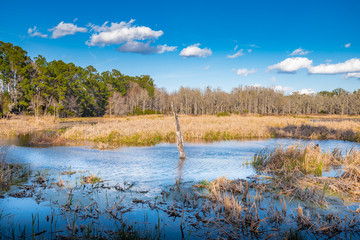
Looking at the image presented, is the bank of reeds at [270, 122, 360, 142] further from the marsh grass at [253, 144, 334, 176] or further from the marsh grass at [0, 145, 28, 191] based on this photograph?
the marsh grass at [0, 145, 28, 191]

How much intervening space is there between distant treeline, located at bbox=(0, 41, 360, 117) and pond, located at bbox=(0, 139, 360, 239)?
4369 cm

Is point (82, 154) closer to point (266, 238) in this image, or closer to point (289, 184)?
point (289, 184)

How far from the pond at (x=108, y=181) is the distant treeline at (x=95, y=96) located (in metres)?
43.7

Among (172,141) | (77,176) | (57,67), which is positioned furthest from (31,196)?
(57,67)

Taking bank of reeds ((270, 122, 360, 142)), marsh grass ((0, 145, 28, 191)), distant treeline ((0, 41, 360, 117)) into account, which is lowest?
marsh grass ((0, 145, 28, 191))

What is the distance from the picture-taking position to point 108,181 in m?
11.7

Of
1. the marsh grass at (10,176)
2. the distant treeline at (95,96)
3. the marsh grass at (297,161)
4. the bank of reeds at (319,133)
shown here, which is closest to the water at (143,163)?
the marsh grass at (297,161)

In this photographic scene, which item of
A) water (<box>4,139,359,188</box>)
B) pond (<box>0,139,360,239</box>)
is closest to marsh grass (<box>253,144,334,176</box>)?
water (<box>4,139,359,188</box>)

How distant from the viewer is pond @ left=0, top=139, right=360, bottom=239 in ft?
23.5

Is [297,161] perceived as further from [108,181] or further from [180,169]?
[108,181]

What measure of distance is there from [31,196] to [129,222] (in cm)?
420

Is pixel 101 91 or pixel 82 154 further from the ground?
pixel 101 91

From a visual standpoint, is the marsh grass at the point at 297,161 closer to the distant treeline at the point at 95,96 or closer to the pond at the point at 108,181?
the pond at the point at 108,181

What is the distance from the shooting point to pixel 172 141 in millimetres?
27531
